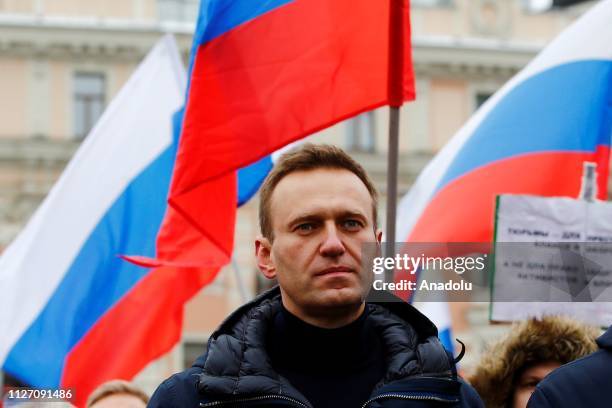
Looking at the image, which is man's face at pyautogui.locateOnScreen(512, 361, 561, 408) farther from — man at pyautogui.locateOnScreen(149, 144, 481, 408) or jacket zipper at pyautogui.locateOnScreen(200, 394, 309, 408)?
jacket zipper at pyautogui.locateOnScreen(200, 394, 309, 408)

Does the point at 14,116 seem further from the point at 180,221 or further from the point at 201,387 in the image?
the point at 201,387

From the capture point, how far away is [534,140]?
6.64 m

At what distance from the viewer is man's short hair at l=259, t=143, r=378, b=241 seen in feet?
10.5

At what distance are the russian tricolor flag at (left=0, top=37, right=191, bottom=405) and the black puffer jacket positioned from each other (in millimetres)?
3848

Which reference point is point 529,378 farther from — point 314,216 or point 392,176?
point 314,216

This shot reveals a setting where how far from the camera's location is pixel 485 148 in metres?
6.97

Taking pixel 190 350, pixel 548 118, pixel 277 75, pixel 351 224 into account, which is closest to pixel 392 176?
pixel 277 75

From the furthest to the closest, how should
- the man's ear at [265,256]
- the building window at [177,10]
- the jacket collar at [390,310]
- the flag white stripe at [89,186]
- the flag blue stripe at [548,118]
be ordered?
1. the building window at [177,10]
2. the flag white stripe at [89,186]
3. the flag blue stripe at [548,118]
4. the man's ear at [265,256]
5. the jacket collar at [390,310]

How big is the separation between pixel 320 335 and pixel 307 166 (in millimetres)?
405

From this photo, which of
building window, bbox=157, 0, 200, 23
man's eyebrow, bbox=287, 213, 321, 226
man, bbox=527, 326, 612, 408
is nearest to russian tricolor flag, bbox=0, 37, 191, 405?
man's eyebrow, bbox=287, 213, 321, 226

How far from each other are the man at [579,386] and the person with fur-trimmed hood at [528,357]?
1.52 meters

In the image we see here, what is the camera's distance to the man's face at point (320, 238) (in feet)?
10.0

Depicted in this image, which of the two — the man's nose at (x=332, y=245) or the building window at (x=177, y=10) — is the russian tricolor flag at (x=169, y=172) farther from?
the building window at (x=177, y=10)

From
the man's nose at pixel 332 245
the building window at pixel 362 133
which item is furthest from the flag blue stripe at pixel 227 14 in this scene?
the building window at pixel 362 133
